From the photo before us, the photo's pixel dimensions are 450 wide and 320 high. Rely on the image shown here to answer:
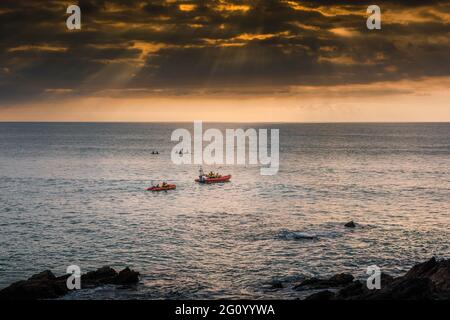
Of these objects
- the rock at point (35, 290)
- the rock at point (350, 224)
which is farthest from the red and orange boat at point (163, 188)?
the rock at point (35, 290)

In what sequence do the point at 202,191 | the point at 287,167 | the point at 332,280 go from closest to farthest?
the point at 332,280 < the point at 202,191 < the point at 287,167

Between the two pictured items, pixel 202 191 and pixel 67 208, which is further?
pixel 202 191

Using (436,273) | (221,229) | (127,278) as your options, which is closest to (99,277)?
(127,278)

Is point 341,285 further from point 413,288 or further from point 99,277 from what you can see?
point 99,277

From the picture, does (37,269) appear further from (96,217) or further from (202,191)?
(202,191)

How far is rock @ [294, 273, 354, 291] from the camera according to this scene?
134ft

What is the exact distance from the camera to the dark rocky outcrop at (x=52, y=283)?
3691cm

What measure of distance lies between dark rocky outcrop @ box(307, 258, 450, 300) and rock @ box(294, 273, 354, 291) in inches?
107

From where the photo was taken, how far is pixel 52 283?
129 feet

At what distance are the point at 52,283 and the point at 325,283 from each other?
21690 millimetres

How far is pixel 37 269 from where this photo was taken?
47.6 meters
